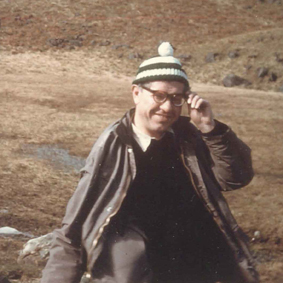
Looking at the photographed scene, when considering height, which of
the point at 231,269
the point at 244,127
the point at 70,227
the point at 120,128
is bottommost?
the point at 244,127

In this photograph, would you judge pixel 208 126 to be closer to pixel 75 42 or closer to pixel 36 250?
pixel 36 250

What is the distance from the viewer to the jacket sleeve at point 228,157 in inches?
110

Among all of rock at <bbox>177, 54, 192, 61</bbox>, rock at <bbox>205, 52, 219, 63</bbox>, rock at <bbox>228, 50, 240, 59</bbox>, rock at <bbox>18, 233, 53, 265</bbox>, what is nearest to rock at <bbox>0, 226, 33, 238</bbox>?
rock at <bbox>18, 233, 53, 265</bbox>

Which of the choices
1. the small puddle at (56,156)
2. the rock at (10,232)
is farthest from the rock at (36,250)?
the small puddle at (56,156)

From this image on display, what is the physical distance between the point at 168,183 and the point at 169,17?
26459 mm

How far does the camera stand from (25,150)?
28.0 ft

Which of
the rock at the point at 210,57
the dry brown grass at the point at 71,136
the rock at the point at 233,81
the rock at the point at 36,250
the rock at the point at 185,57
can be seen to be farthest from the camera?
the rock at the point at 185,57

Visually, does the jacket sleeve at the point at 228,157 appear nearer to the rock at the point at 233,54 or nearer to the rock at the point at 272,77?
the rock at the point at 272,77

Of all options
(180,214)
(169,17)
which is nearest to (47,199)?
(180,214)

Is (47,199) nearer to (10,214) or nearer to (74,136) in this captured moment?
(10,214)

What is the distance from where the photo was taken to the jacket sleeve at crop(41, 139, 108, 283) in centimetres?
275

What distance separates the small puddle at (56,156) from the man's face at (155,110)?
183 inches

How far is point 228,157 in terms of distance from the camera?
2.84m

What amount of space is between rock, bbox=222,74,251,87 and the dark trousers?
1698 cm
